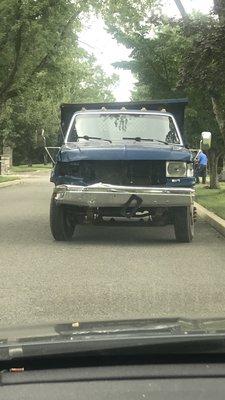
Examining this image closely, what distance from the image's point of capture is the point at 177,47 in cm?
1944

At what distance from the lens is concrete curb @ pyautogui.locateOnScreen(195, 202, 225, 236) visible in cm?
1233

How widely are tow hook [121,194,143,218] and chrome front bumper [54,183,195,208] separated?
0.03 metres

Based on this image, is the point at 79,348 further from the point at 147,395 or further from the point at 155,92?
the point at 155,92

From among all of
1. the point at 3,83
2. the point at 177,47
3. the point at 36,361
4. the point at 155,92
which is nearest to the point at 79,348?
the point at 36,361

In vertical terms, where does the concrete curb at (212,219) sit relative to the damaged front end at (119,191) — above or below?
below

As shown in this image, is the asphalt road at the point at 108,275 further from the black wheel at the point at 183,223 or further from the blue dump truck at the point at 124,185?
the blue dump truck at the point at 124,185

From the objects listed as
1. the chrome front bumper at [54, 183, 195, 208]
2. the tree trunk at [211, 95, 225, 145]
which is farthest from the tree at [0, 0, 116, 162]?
the chrome front bumper at [54, 183, 195, 208]

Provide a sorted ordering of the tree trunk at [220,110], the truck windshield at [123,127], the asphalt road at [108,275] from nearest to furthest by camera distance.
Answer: the asphalt road at [108,275]
the truck windshield at [123,127]
the tree trunk at [220,110]

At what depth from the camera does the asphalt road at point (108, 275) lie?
6133 mm

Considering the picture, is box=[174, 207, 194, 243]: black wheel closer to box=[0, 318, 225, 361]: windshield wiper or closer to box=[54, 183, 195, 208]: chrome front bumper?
box=[54, 183, 195, 208]: chrome front bumper

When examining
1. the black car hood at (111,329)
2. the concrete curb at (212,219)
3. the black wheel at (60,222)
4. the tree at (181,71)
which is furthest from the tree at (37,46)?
the black car hood at (111,329)

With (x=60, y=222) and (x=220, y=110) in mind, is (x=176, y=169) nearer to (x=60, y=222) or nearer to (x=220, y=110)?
(x=60, y=222)

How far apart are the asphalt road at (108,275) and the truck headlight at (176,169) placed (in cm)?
115

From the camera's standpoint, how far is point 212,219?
13.7 m
